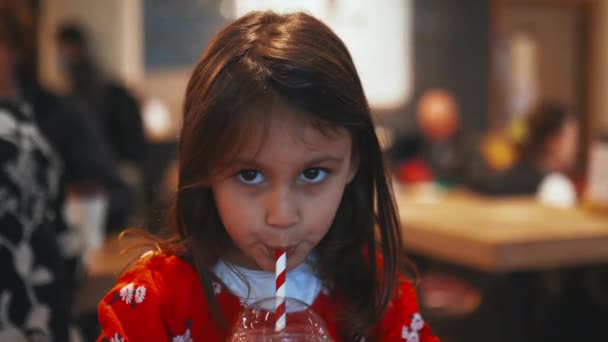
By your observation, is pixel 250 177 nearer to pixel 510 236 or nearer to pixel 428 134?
pixel 510 236

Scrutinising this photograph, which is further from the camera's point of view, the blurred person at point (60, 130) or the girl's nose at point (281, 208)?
the blurred person at point (60, 130)

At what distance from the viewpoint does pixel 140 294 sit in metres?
0.78

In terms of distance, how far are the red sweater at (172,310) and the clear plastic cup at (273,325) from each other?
0.44 feet

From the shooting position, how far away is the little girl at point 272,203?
72 centimetres

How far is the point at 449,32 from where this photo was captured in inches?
262

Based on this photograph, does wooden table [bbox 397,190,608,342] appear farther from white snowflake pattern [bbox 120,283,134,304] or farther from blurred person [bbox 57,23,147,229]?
blurred person [bbox 57,23,147,229]

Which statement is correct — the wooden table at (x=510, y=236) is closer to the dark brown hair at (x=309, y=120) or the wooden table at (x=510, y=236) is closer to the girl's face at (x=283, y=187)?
the dark brown hair at (x=309, y=120)

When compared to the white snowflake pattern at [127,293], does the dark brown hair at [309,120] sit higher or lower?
higher

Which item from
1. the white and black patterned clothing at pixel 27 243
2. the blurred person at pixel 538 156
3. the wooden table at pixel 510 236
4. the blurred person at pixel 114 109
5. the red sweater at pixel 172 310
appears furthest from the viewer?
the blurred person at pixel 114 109

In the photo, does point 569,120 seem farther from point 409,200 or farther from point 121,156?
point 121,156

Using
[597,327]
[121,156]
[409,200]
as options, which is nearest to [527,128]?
[409,200]

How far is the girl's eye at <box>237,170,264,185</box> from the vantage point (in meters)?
0.73

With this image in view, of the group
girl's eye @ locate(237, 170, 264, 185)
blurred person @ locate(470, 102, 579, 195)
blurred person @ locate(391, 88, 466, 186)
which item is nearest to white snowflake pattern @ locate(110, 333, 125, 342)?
girl's eye @ locate(237, 170, 264, 185)

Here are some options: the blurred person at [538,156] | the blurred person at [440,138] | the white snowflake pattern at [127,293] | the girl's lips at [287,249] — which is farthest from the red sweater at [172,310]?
the blurred person at [440,138]
